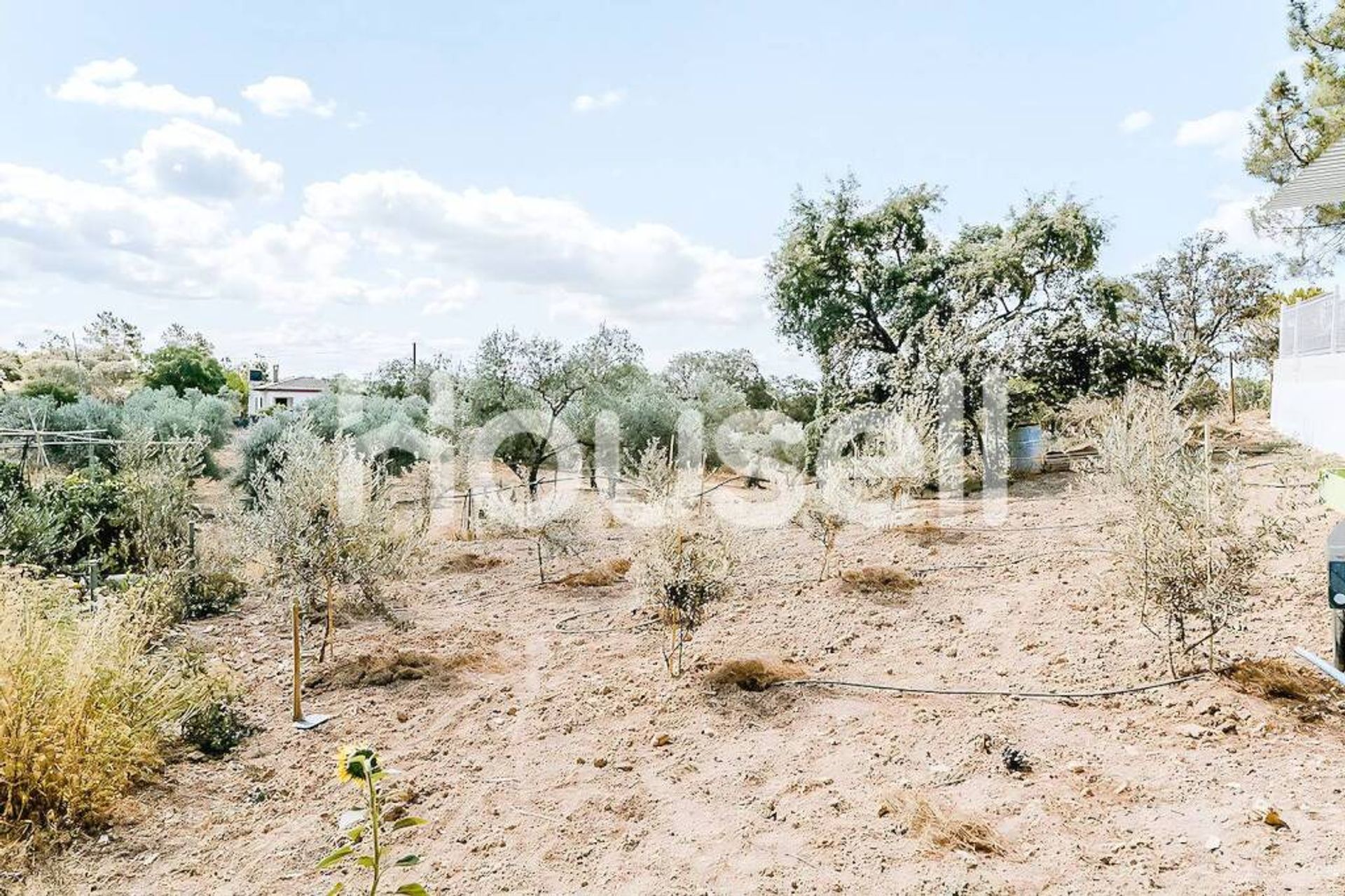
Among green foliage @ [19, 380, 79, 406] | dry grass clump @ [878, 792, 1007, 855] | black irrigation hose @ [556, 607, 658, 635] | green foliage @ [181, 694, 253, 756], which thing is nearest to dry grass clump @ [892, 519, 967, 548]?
black irrigation hose @ [556, 607, 658, 635]

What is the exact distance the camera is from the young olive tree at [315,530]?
16.1ft

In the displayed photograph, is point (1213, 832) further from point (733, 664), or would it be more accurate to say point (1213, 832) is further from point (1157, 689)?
point (733, 664)

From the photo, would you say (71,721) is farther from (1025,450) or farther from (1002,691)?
(1025,450)

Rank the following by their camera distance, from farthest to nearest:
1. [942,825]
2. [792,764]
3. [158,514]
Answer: [158,514]
[792,764]
[942,825]

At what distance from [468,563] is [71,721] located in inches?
221

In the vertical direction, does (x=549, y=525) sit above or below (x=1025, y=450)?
below

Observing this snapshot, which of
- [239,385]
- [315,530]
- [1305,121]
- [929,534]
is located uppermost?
[1305,121]

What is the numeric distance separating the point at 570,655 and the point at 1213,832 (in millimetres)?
3959

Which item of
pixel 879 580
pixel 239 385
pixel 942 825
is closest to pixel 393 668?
pixel 942 825

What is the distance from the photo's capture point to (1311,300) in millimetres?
12234

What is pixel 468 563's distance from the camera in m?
9.19

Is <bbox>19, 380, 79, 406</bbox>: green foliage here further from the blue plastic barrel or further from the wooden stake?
the blue plastic barrel

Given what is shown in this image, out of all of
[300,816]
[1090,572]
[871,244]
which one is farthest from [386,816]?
[871,244]

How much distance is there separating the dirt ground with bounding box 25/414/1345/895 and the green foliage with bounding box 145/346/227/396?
3033 centimetres
